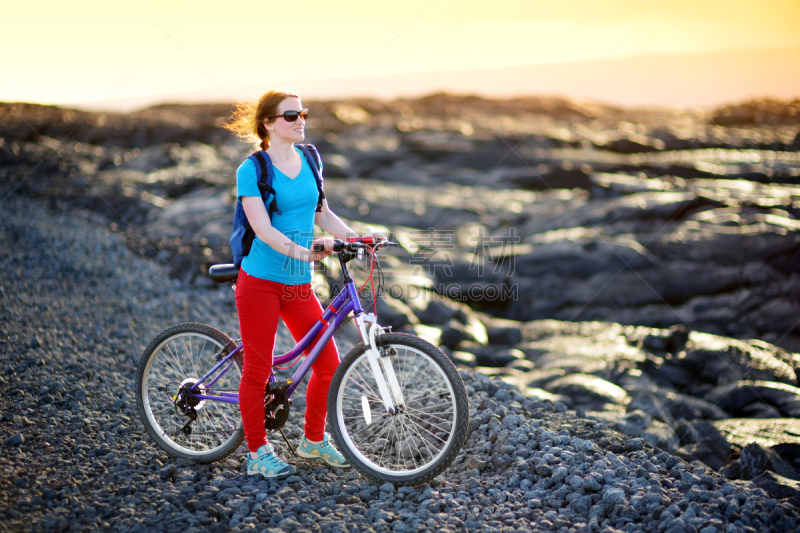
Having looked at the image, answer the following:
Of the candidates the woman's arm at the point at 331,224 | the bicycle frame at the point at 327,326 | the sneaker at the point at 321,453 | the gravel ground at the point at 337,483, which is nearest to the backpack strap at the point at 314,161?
the woman's arm at the point at 331,224

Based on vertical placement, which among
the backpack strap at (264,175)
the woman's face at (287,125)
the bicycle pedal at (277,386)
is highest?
the woman's face at (287,125)

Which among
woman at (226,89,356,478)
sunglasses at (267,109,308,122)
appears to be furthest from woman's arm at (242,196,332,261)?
sunglasses at (267,109,308,122)

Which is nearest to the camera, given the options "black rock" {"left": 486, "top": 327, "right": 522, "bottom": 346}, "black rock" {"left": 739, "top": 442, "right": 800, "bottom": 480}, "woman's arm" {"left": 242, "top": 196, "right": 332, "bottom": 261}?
"woman's arm" {"left": 242, "top": 196, "right": 332, "bottom": 261}

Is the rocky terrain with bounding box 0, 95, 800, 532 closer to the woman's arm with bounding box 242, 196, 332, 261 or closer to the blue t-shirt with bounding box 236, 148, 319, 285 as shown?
the blue t-shirt with bounding box 236, 148, 319, 285

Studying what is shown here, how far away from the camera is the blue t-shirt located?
364cm

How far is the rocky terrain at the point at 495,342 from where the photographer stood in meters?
3.75

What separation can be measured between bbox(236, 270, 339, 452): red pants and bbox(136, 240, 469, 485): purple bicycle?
0.37 feet

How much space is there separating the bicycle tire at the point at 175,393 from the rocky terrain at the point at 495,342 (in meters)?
0.19

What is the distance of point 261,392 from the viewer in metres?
3.85

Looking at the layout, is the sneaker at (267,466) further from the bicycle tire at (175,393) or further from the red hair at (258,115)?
the red hair at (258,115)

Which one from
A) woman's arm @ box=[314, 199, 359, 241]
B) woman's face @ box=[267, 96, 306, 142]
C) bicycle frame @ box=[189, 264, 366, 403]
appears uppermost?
woman's face @ box=[267, 96, 306, 142]

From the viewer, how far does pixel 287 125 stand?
11.9ft

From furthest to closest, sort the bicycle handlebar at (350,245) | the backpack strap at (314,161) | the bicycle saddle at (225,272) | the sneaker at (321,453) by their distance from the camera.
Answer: the sneaker at (321,453) < the bicycle saddle at (225,272) < the backpack strap at (314,161) < the bicycle handlebar at (350,245)

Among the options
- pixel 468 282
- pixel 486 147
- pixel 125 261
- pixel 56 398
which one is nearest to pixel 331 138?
pixel 486 147
